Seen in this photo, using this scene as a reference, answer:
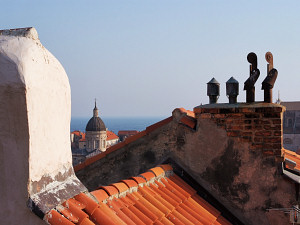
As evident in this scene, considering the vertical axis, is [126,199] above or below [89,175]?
above

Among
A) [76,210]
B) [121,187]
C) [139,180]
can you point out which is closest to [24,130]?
[76,210]

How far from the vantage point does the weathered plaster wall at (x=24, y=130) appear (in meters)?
2.43

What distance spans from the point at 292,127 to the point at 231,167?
66.5 metres

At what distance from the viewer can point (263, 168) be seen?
5.09 m

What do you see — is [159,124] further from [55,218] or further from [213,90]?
[55,218]

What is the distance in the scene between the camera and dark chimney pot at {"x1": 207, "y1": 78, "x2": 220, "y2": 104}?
588cm

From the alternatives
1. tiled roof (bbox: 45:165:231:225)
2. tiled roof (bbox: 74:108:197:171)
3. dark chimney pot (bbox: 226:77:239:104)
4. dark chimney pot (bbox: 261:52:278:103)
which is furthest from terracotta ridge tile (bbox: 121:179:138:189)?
dark chimney pot (bbox: 261:52:278:103)

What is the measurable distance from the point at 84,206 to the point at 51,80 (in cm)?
100

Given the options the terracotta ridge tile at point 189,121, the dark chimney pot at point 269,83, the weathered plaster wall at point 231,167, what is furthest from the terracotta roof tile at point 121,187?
the dark chimney pot at point 269,83

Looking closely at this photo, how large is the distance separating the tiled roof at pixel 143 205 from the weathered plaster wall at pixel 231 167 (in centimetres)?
28

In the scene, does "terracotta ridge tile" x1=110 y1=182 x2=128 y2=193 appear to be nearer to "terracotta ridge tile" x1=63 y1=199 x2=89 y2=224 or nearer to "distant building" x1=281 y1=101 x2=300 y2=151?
"terracotta ridge tile" x1=63 y1=199 x2=89 y2=224

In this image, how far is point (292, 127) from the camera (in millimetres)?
67188

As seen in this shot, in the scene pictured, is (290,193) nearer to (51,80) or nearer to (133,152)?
(133,152)

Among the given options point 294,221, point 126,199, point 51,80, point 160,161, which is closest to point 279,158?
point 294,221
